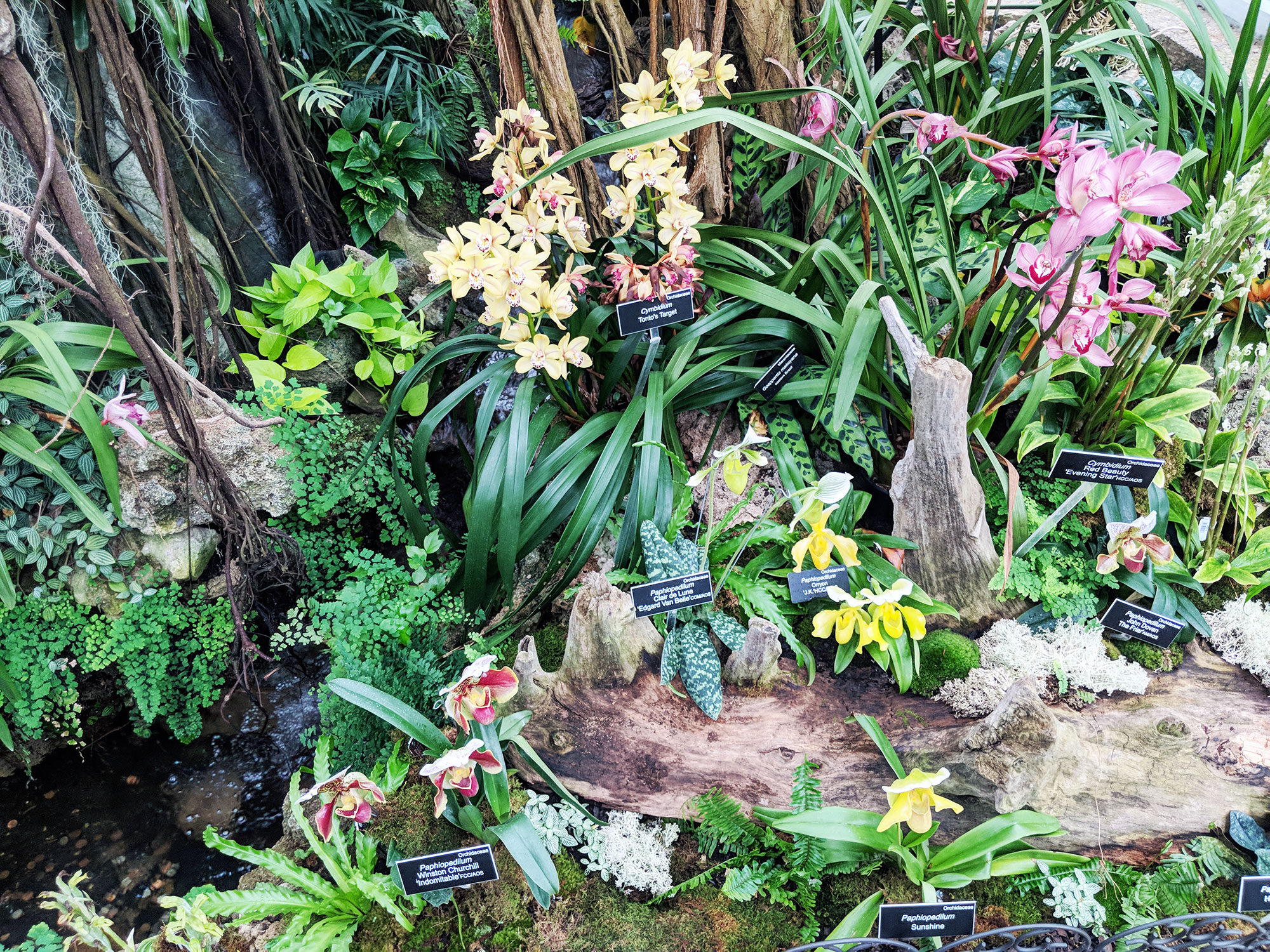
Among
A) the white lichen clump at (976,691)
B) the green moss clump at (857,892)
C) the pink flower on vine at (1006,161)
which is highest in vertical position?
the pink flower on vine at (1006,161)

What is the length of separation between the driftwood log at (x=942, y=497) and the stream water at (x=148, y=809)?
2.03m

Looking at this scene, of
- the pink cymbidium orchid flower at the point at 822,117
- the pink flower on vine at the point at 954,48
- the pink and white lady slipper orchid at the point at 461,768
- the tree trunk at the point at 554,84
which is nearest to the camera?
the pink and white lady slipper orchid at the point at 461,768

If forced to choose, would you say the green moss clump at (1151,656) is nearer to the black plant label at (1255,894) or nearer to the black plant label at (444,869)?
the black plant label at (1255,894)

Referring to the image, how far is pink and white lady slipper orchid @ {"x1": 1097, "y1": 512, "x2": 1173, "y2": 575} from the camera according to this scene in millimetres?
1660

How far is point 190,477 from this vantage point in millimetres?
2049

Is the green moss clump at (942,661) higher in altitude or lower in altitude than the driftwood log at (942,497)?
lower

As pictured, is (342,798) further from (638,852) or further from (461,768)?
(638,852)

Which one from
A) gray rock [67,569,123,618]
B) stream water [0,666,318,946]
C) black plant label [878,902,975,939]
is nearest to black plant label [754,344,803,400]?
black plant label [878,902,975,939]

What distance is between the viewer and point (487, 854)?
4.51 ft

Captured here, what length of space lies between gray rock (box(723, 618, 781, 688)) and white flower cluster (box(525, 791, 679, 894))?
0.37m

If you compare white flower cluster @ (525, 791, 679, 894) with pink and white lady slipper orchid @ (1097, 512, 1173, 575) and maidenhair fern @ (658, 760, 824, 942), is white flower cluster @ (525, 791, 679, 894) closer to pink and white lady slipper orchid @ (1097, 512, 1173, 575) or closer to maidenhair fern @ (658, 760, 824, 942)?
maidenhair fern @ (658, 760, 824, 942)

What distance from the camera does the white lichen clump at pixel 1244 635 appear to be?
67.1 inches

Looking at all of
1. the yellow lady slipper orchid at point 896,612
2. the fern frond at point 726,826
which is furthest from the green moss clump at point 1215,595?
the fern frond at point 726,826

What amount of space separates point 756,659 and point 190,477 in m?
1.69
